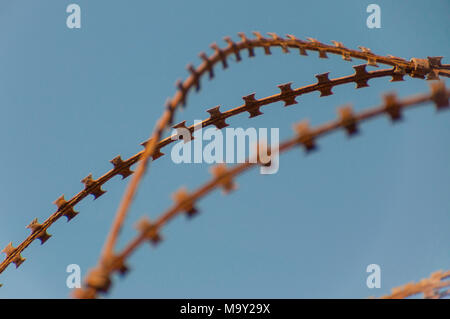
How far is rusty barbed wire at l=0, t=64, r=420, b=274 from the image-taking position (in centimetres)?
1097

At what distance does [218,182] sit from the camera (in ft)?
16.4

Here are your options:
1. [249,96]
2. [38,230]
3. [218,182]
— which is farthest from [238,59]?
[38,230]

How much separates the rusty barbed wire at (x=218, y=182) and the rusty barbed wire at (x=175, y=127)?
20.1ft

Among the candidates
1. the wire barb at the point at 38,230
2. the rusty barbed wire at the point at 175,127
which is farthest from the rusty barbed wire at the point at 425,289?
the wire barb at the point at 38,230

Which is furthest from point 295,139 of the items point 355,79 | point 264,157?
point 355,79

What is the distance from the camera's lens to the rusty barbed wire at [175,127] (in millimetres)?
10969

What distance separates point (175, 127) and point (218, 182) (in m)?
6.99

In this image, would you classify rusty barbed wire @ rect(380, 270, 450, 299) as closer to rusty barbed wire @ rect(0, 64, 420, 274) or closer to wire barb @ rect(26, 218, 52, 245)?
rusty barbed wire @ rect(0, 64, 420, 274)

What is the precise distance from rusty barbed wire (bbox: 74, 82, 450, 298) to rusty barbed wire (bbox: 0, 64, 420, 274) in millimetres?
6125

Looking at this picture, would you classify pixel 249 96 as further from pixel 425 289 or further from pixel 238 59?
pixel 425 289

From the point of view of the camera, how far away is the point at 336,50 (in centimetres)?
1276

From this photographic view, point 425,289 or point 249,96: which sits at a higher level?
point 249,96

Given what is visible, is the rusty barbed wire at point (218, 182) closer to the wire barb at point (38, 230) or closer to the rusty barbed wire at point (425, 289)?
the rusty barbed wire at point (425, 289)
